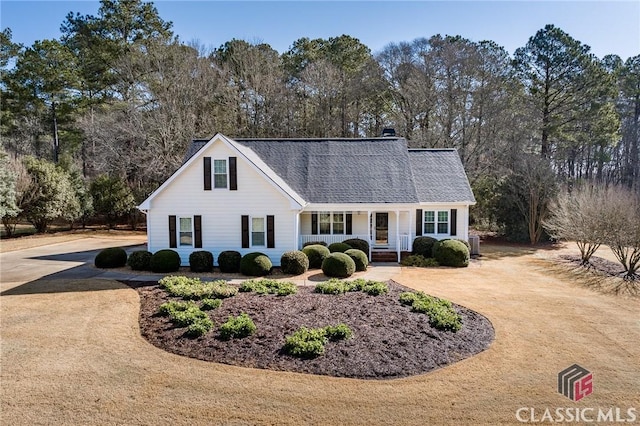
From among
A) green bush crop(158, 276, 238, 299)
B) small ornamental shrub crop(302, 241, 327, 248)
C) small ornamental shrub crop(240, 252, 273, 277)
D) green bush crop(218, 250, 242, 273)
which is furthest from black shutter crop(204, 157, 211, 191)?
small ornamental shrub crop(302, 241, 327, 248)

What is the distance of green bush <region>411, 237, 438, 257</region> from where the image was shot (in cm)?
2016

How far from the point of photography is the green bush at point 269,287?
44.1 feet

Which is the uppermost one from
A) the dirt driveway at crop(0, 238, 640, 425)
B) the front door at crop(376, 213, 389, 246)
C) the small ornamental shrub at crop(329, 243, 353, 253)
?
the front door at crop(376, 213, 389, 246)

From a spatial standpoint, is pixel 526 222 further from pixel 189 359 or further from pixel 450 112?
pixel 189 359

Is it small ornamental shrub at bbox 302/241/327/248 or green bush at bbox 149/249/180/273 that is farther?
small ornamental shrub at bbox 302/241/327/248

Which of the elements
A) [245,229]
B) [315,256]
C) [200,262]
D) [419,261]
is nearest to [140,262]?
[200,262]

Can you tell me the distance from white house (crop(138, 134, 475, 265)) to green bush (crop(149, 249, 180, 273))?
4.06 ft

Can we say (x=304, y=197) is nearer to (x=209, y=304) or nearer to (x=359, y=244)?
(x=359, y=244)

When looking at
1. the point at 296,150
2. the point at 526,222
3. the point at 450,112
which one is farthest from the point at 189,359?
the point at 450,112

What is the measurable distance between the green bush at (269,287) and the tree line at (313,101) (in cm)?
2020

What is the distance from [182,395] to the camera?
721 cm

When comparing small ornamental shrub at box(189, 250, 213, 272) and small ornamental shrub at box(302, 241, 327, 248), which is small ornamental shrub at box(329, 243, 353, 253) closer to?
small ornamental shrub at box(302, 241, 327, 248)

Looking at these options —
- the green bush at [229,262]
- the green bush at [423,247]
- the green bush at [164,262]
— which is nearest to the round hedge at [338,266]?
the green bush at [229,262]

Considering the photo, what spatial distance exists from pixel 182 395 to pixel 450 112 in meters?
30.7
